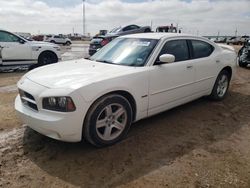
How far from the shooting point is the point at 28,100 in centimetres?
334

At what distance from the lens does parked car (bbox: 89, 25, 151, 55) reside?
12927mm

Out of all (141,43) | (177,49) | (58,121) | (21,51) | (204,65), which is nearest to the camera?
(58,121)

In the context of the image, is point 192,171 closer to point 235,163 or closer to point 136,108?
point 235,163

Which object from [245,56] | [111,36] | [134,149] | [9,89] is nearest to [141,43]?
[134,149]

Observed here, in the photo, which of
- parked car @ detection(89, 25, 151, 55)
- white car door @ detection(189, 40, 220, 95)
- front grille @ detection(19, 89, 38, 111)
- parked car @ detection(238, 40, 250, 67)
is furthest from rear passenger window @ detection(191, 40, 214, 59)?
parked car @ detection(89, 25, 151, 55)

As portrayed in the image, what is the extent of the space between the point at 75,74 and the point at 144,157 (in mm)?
1461

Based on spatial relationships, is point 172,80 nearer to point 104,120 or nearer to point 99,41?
point 104,120

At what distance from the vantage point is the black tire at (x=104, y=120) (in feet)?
10.5

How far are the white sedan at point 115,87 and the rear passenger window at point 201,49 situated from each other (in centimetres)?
2

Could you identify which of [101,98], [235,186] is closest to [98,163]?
[101,98]

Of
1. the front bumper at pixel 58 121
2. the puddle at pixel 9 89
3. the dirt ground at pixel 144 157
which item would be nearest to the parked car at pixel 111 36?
the puddle at pixel 9 89

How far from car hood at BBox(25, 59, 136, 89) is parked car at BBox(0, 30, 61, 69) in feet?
19.4

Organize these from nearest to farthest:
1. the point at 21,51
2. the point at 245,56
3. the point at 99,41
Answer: the point at 21,51 → the point at 245,56 → the point at 99,41

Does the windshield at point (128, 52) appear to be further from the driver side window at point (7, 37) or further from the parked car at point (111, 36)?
the parked car at point (111, 36)
